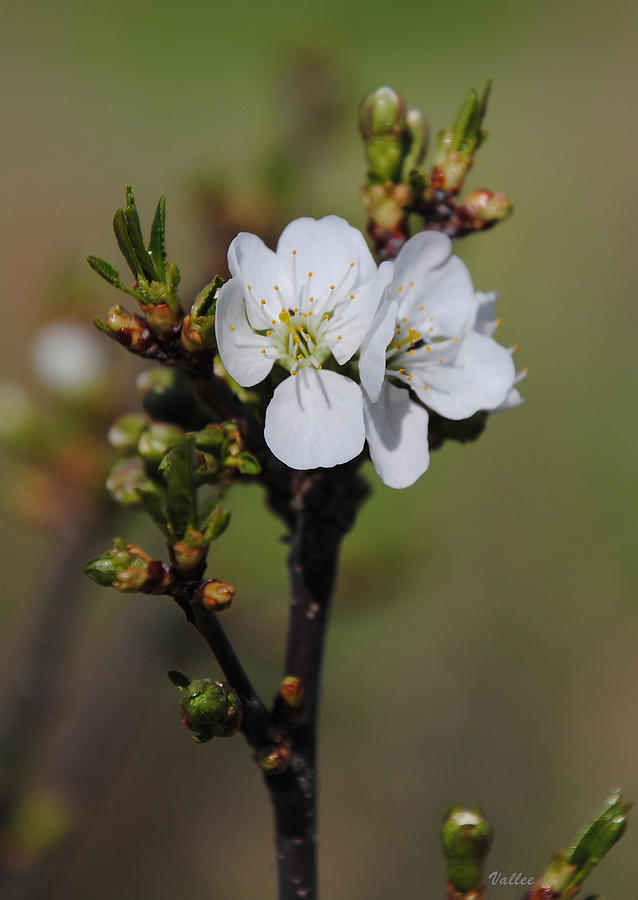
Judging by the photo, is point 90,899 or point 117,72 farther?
point 117,72

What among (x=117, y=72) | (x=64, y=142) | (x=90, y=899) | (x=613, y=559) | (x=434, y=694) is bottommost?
(x=90, y=899)

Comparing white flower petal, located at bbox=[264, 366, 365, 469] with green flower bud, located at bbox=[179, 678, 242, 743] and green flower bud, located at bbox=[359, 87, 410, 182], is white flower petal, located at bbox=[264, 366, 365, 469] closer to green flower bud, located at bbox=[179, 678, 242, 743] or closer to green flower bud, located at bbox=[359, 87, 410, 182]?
green flower bud, located at bbox=[179, 678, 242, 743]

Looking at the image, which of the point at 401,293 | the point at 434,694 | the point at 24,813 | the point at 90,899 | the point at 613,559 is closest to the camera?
the point at 401,293

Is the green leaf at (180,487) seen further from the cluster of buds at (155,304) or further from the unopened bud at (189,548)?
the cluster of buds at (155,304)

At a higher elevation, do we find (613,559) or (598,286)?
(598,286)

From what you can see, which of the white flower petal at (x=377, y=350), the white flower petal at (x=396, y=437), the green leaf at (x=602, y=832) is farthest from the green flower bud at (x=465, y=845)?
the white flower petal at (x=377, y=350)

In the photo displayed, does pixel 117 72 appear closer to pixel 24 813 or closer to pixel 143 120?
pixel 143 120

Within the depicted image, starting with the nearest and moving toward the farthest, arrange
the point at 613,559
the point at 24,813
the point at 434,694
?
the point at 24,813
the point at 434,694
the point at 613,559

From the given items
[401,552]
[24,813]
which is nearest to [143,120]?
[401,552]
